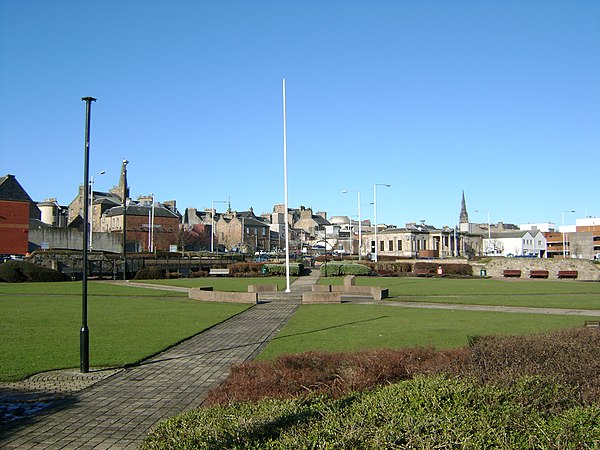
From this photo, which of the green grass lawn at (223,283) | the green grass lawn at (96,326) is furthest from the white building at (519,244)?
the green grass lawn at (96,326)

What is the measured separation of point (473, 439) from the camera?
5.16 metres

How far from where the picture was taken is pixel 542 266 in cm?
5903

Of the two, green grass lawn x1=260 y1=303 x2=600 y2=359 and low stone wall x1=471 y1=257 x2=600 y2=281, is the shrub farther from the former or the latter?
green grass lawn x1=260 y1=303 x2=600 y2=359

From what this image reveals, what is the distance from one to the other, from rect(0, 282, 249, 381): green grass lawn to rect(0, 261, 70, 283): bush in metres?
11.6

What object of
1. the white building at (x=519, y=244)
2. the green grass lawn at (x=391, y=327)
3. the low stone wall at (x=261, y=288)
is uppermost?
the white building at (x=519, y=244)

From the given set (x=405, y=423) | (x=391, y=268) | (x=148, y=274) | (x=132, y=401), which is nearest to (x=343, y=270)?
(x=391, y=268)

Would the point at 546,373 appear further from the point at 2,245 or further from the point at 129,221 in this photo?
the point at 129,221

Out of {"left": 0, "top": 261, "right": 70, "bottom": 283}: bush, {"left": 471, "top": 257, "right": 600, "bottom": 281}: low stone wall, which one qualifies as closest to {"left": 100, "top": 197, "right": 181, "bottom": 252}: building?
{"left": 0, "top": 261, "right": 70, "bottom": 283}: bush

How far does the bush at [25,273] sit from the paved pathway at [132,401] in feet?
106

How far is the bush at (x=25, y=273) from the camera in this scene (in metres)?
42.9

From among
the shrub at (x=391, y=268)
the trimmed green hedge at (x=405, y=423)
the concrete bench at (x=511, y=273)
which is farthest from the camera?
the shrub at (x=391, y=268)

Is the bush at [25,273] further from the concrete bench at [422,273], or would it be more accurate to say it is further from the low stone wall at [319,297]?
the concrete bench at [422,273]

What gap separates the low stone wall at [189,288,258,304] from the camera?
2838 cm

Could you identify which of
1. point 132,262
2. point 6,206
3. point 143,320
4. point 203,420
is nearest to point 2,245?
point 6,206
